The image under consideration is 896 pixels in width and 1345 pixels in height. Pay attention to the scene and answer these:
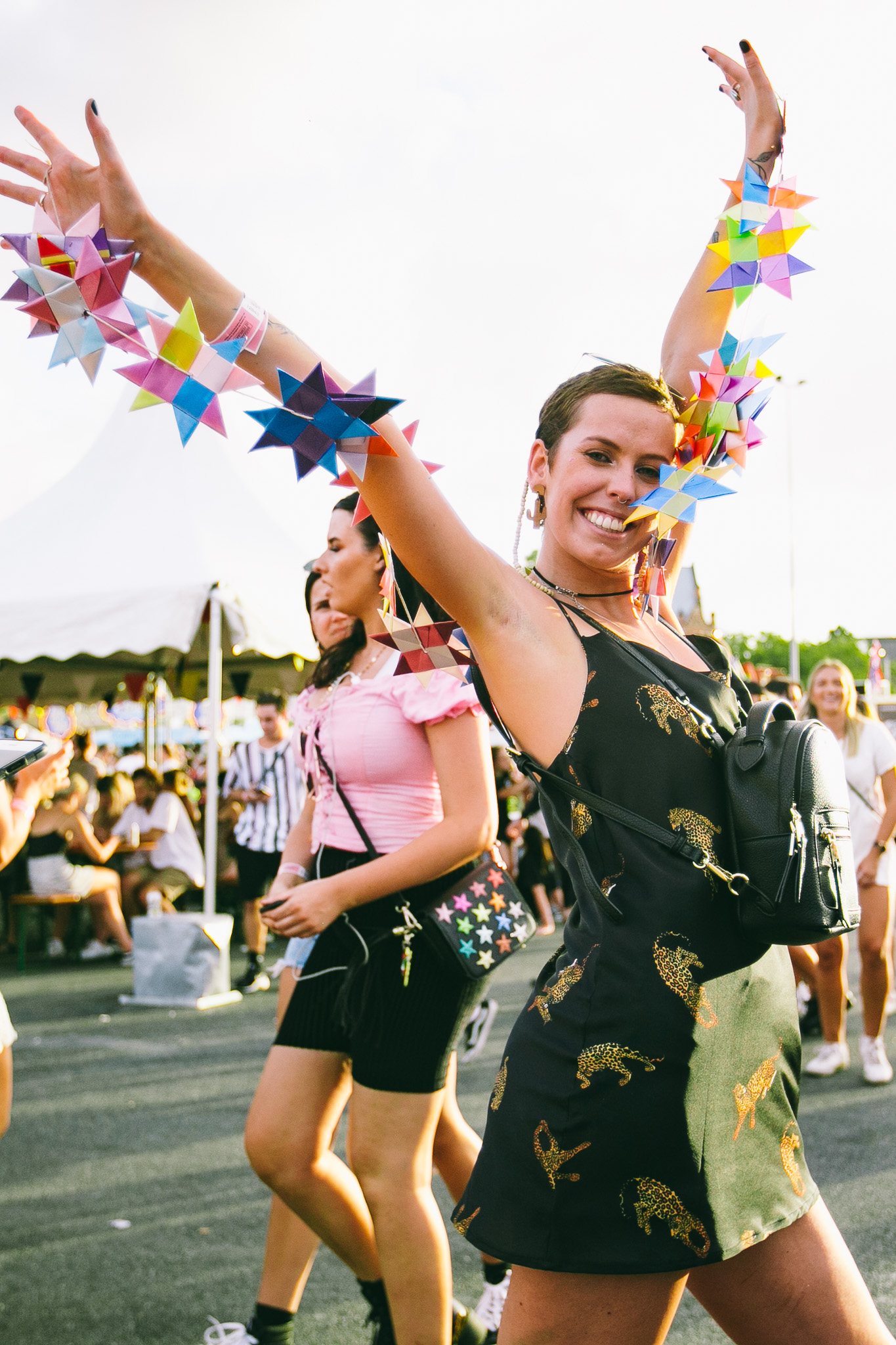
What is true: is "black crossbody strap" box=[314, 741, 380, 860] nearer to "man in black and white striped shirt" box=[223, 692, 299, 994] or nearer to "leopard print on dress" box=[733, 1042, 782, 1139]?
"leopard print on dress" box=[733, 1042, 782, 1139]

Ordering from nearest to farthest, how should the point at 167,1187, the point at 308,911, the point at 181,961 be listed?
the point at 308,911 < the point at 167,1187 < the point at 181,961

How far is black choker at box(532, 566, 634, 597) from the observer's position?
1710 millimetres

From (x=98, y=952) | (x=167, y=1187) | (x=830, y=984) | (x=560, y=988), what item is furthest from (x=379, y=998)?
(x=98, y=952)

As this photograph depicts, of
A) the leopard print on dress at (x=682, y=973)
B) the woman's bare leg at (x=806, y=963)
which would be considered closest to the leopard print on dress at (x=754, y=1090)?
the leopard print on dress at (x=682, y=973)

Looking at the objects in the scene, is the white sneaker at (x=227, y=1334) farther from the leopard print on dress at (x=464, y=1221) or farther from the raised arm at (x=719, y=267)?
the raised arm at (x=719, y=267)

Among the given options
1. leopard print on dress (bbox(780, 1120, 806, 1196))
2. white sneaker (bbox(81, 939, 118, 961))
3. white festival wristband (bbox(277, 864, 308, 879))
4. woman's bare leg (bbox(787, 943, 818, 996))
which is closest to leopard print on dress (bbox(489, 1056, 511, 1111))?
leopard print on dress (bbox(780, 1120, 806, 1196))

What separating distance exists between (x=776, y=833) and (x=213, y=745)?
22.3 ft

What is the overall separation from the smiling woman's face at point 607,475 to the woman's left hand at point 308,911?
1.05 meters

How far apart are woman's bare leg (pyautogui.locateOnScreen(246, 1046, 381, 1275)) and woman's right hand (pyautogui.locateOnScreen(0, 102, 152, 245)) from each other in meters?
1.73

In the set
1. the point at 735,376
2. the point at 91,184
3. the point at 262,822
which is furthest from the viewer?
the point at 262,822

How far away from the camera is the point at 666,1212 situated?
1407 mm

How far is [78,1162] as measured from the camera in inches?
173

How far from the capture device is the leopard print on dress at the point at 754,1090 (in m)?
1.49

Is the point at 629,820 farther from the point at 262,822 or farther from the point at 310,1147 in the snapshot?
the point at 262,822
